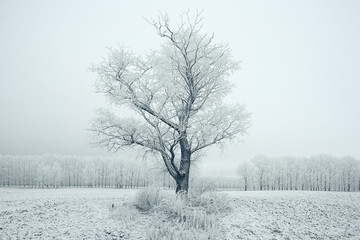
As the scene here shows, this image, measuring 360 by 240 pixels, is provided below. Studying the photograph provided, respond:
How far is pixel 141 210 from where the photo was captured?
1291cm

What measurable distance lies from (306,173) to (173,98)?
290 ft

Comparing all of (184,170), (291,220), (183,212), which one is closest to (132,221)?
(183,212)

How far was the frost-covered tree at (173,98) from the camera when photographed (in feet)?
47.4

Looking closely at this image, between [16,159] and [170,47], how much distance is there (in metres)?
125

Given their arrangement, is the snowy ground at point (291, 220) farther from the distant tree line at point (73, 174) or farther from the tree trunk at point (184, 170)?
the distant tree line at point (73, 174)

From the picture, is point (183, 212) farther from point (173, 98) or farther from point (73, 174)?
point (73, 174)

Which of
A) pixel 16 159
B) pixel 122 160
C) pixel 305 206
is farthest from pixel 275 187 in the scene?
pixel 16 159

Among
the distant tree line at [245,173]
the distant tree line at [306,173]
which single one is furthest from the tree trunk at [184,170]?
the distant tree line at [306,173]

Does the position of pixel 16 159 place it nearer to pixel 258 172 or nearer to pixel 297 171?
pixel 258 172

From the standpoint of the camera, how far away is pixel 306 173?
289 feet

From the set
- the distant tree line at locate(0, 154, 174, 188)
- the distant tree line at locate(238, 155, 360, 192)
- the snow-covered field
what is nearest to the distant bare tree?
the distant tree line at locate(238, 155, 360, 192)

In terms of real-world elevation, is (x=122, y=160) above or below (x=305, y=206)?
below

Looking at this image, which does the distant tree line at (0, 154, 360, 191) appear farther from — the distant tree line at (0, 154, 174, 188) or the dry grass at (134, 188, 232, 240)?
the dry grass at (134, 188, 232, 240)

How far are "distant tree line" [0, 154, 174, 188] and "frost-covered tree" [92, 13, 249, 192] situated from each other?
263 ft
